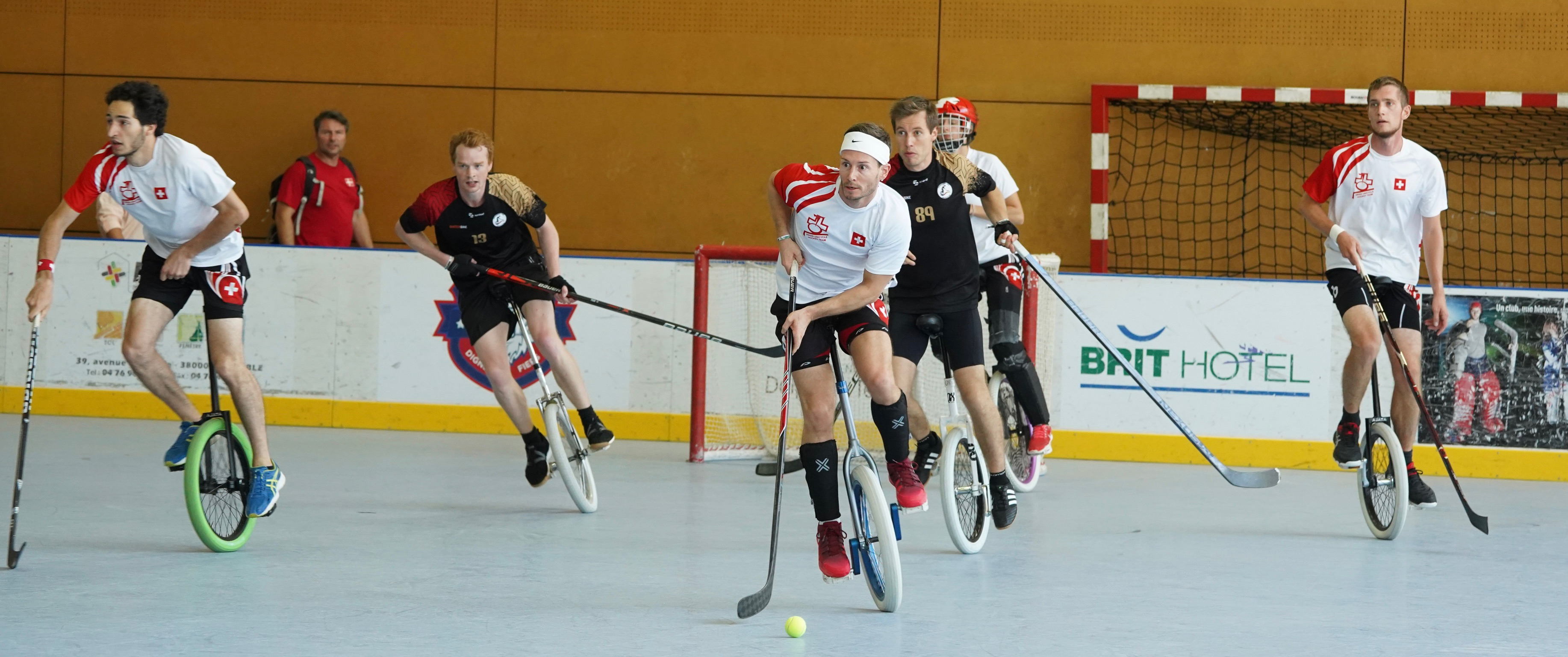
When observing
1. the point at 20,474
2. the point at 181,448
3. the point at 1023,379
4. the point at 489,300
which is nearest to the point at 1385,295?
the point at 1023,379

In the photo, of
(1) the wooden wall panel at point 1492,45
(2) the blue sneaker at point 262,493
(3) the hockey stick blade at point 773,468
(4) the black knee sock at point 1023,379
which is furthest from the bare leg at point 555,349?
(1) the wooden wall panel at point 1492,45

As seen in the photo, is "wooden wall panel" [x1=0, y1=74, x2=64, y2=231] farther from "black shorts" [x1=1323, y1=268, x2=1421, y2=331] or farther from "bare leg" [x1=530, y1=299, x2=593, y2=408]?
"black shorts" [x1=1323, y1=268, x2=1421, y2=331]

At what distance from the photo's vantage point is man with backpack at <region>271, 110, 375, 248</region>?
28.3ft

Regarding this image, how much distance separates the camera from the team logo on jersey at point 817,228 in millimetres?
3699

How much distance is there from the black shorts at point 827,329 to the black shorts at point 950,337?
2.71ft

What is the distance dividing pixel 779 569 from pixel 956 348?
106cm

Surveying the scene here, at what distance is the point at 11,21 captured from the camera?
9.37 meters

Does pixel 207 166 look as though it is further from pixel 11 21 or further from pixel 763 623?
pixel 11 21

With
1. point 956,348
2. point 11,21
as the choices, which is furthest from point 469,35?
point 956,348

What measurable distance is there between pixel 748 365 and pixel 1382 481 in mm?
3137

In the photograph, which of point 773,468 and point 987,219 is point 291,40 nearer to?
point 773,468

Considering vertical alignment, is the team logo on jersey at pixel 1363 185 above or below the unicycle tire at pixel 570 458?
above

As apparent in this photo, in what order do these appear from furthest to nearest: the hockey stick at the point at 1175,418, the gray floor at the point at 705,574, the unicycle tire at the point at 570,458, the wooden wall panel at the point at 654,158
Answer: the wooden wall panel at the point at 654,158
the unicycle tire at the point at 570,458
the hockey stick at the point at 1175,418
the gray floor at the point at 705,574

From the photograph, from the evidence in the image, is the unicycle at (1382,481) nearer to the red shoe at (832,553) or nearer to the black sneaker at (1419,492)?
the black sneaker at (1419,492)
